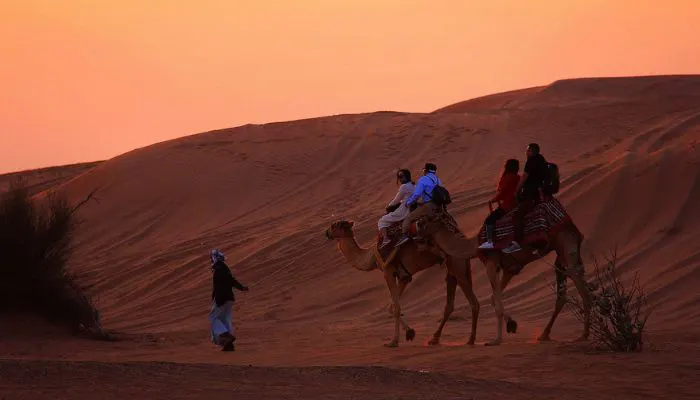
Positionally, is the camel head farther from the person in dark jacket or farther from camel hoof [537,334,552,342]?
camel hoof [537,334,552,342]

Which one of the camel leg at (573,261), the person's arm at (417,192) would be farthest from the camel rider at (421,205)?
the camel leg at (573,261)

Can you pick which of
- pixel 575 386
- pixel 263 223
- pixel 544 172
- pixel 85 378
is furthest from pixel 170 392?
pixel 263 223

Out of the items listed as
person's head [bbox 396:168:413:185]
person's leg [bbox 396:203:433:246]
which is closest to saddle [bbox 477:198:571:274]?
person's leg [bbox 396:203:433:246]

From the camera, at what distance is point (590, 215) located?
70.4ft

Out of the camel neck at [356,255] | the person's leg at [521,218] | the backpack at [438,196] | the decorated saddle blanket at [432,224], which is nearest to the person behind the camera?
the person's leg at [521,218]

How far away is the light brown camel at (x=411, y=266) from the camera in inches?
584

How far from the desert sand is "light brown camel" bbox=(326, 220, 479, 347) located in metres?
0.32

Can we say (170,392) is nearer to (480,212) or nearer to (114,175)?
(480,212)

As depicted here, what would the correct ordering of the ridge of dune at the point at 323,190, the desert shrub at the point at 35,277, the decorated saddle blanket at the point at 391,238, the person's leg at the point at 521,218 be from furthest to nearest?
the ridge of dune at the point at 323,190, the desert shrub at the point at 35,277, the decorated saddle blanket at the point at 391,238, the person's leg at the point at 521,218

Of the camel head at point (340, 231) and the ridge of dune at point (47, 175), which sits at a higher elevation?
the ridge of dune at point (47, 175)

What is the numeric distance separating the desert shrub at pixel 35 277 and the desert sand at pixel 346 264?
37cm

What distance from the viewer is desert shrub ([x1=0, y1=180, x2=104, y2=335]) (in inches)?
698

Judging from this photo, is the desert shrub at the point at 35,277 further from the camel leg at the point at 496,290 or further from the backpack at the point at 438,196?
the camel leg at the point at 496,290

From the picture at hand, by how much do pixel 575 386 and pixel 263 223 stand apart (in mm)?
18461
